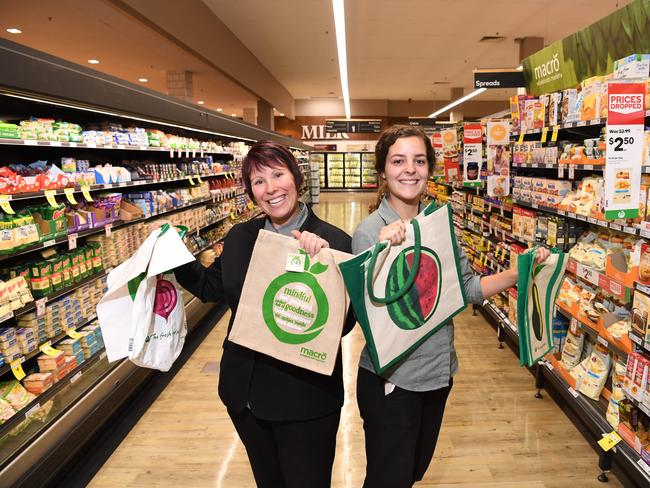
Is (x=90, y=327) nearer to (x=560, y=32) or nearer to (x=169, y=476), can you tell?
(x=169, y=476)

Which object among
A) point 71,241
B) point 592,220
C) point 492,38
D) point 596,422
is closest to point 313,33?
point 492,38

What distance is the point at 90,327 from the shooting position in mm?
3254

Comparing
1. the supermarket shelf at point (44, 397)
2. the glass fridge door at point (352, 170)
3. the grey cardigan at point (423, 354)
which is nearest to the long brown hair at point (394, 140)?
the grey cardigan at point (423, 354)

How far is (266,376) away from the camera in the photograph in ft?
5.09

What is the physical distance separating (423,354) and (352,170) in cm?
2177

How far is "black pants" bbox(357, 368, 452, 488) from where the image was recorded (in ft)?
5.25

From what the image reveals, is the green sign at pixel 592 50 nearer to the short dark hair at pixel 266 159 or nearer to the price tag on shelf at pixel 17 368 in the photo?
the short dark hair at pixel 266 159

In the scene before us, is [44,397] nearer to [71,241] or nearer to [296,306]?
[71,241]

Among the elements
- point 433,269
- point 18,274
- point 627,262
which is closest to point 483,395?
point 627,262

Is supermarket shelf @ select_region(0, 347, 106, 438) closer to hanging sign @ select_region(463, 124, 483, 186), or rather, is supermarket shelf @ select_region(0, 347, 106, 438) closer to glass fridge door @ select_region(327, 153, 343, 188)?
hanging sign @ select_region(463, 124, 483, 186)

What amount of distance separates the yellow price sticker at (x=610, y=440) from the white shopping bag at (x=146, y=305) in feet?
7.73

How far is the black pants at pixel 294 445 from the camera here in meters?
1.55

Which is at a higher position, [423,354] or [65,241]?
[65,241]

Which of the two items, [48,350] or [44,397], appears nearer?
[44,397]
